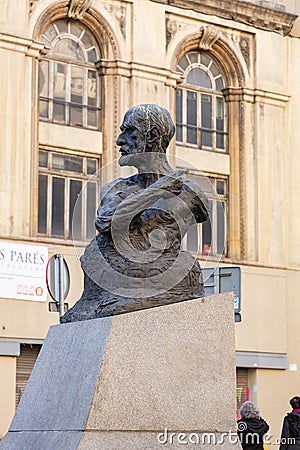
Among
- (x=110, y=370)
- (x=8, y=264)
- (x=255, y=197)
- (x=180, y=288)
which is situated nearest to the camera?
(x=110, y=370)

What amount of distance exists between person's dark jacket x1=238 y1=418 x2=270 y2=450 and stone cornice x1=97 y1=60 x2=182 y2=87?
60.2 ft

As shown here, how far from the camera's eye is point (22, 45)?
28.5 meters

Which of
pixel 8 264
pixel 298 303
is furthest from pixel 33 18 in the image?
pixel 298 303

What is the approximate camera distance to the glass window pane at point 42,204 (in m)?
28.9

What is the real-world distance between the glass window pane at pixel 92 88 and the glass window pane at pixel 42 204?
2608 mm

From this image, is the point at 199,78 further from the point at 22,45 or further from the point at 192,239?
the point at 192,239

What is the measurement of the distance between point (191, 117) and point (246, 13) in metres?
3.36

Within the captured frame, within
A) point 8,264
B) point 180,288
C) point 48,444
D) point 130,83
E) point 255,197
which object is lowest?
point 48,444

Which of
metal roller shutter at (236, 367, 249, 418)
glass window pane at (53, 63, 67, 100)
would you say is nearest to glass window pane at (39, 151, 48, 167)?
glass window pane at (53, 63, 67, 100)

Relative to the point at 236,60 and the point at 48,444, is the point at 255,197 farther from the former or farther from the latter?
the point at 48,444

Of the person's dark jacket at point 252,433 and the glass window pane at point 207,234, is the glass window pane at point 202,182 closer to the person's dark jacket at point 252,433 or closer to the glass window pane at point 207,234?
the glass window pane at point 207,234

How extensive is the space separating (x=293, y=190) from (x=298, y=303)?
3.16 meters

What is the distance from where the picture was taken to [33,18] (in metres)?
28.9

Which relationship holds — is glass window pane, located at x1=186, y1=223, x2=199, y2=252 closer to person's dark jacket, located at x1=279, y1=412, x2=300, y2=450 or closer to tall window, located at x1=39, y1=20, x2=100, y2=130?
person's dark jacket, located at x1=279, y1=412, x2=300, y2=450
